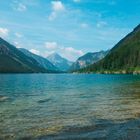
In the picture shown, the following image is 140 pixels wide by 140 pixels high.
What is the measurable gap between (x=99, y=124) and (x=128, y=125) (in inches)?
112

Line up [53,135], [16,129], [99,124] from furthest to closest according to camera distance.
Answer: [99,124], [16,129], [53,135]

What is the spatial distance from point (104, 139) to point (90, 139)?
3.55ft

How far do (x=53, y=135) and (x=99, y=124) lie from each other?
647cm

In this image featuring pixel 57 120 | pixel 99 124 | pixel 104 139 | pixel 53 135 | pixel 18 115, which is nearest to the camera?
pixel 104 139

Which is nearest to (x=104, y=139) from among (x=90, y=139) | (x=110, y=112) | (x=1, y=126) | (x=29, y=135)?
(x=90, y=139)

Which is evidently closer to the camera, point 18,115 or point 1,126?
point 1,126

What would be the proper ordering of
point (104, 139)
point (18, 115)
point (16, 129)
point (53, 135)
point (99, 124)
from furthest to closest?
point (18, 115) → point (99, 124) → point (16, 129) → point (53, 135) → point (104, 139)

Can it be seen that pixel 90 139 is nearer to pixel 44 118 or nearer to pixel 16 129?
pixel 16 129

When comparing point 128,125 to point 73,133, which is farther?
point 128,125

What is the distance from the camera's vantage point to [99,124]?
32.1 meters

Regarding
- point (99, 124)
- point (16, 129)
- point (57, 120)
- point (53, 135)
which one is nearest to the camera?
point (53, 135)

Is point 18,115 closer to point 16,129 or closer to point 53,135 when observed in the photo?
point 16,129

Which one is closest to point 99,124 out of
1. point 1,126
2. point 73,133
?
point 73,133

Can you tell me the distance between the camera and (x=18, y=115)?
3875cm
